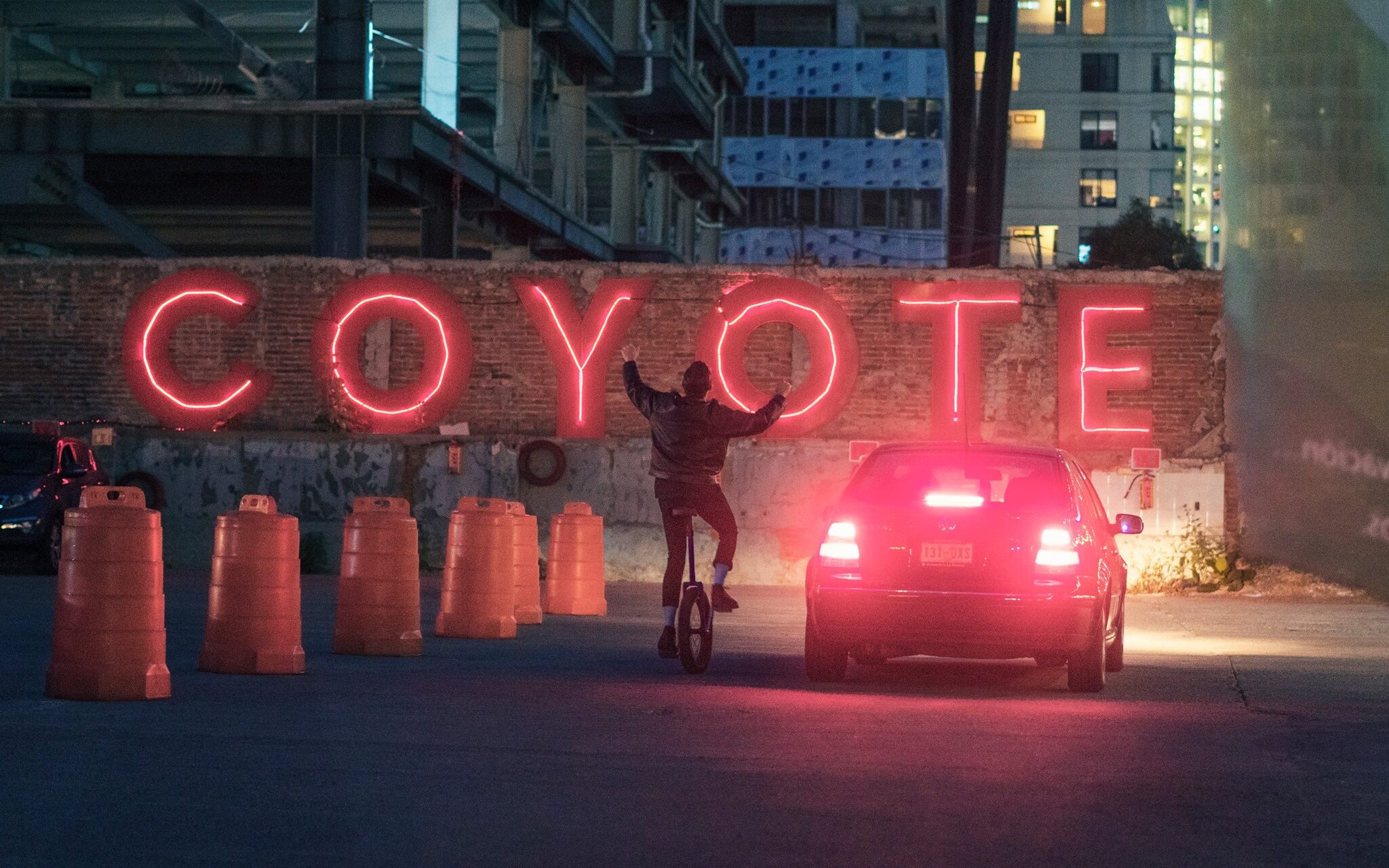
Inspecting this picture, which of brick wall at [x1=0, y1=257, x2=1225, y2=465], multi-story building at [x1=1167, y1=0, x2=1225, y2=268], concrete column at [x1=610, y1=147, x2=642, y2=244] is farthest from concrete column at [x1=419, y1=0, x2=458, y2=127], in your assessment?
multi-story building at [x1=1167, y1=0, x2=1225, y2=268]

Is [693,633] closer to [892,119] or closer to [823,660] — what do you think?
[823,660]

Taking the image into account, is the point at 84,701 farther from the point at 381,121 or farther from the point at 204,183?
the point at 204,183

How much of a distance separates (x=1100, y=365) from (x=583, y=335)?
6.54 metres

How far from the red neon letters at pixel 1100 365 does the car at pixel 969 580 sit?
1254 cm

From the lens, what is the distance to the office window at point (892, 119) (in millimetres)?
100688

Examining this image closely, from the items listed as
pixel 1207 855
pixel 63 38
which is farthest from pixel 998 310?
pixel 63 38

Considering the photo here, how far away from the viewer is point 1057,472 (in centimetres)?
1320

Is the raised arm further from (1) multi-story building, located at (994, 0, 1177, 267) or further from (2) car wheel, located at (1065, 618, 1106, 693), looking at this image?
(1) multi-story building, located at (994, 0, 1177, 267)

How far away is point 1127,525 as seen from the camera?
556 inches

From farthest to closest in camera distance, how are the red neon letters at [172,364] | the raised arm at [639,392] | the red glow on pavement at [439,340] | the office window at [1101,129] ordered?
the office window at [1101,129]
the red neon letters at [172,364]
the red glow on pavement at [439,340]
the raised arm at [639,392]

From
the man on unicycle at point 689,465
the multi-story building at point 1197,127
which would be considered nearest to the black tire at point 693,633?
the man on unicycle at point 689,465

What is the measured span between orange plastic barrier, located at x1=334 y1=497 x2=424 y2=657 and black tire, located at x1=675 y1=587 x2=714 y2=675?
6.61 feet

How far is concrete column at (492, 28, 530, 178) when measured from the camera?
43.4m

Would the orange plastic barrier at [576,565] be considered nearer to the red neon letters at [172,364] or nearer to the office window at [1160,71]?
the red neon letters at [172,364]
